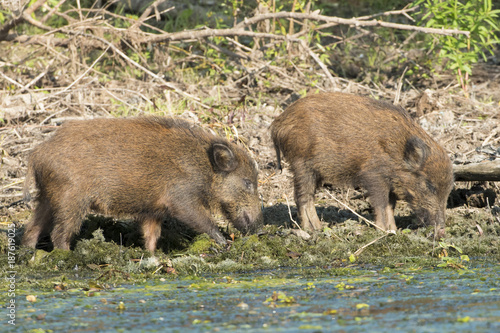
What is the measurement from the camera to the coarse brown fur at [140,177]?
256 inches

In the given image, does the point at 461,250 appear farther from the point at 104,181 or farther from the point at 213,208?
the point at 104,181

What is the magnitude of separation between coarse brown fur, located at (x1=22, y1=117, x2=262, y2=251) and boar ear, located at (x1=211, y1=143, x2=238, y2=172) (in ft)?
0.03

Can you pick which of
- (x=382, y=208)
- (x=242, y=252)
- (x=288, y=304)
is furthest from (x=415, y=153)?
(x=288, y=304)

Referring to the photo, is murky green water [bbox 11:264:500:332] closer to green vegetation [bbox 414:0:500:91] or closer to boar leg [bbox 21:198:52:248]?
boar leg [bbox 21:198:52:248]

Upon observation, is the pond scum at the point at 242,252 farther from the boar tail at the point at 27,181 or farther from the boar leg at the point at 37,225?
the boar tail at the point at 27,181

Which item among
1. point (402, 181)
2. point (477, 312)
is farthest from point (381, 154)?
point (477, 312)

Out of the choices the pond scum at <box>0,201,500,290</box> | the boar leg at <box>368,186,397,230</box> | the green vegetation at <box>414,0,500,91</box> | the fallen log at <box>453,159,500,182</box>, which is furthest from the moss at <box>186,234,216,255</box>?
the green vegetation at <box>414,0,500,91</box>

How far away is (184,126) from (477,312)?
12.8ft

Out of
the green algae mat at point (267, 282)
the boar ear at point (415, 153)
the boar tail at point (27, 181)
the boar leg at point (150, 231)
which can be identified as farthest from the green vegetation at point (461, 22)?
the boar tail at point (27, 181)

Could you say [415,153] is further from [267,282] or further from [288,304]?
[288,304]

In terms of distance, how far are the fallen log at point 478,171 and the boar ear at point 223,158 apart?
2478 millimetres

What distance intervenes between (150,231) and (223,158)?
1.04m

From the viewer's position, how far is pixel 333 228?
24.7ft

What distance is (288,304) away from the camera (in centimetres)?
471
